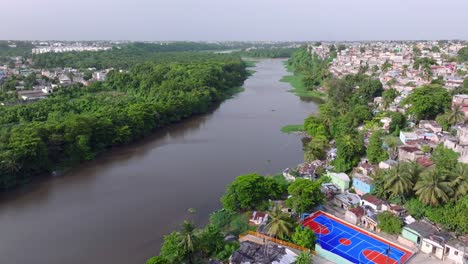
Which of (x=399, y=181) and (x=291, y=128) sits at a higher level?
(x=399, y=181)

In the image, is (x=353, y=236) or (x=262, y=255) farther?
(x=353, y=236)

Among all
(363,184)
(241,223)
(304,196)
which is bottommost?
(241,223)

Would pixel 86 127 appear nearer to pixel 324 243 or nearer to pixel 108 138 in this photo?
pixel 108 138

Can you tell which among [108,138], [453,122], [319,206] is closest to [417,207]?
[319,206]

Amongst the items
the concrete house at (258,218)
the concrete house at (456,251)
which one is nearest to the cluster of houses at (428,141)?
the concrete house at (456,251)

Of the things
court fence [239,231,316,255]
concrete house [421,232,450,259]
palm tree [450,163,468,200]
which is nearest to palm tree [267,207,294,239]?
court fence [239,231,316,255]

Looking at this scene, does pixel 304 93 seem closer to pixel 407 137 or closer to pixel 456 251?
pixel 407 137

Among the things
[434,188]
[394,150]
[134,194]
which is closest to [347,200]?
[434,188]
